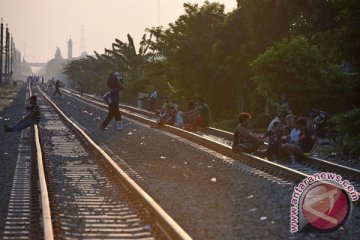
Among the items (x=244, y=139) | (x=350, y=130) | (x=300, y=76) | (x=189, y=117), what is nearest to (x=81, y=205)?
(x=244, y=139)

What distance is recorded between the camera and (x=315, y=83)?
22031 millimetres

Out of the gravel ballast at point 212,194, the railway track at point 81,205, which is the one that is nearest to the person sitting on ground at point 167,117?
the gravel ballast at point 212,194

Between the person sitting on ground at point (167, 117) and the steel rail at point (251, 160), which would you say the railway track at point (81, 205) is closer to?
the steel rail at point (251, 160)

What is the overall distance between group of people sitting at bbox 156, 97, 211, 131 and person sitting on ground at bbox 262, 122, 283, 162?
7.96 meters

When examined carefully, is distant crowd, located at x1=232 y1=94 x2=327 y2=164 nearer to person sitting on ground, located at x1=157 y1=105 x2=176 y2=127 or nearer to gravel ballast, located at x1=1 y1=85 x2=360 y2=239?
gravel ballast, located at x1=1 y1=85 x2=360 y2=239

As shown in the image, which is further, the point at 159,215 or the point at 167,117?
the point at 167,117

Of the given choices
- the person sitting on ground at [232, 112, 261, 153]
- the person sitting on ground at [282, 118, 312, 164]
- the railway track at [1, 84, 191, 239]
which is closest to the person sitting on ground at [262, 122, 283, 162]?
the person sitting on ground at [282, 118, 312, 164]

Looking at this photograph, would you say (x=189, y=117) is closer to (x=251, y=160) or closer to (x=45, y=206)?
(x=251, y=160)

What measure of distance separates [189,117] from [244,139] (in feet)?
26.7

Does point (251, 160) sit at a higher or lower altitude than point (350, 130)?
lower

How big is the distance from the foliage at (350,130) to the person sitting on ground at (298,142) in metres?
1.56

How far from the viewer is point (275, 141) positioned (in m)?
13.9

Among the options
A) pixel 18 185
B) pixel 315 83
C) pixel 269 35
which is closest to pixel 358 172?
pixel 18 185

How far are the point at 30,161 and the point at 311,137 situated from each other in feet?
22.7
